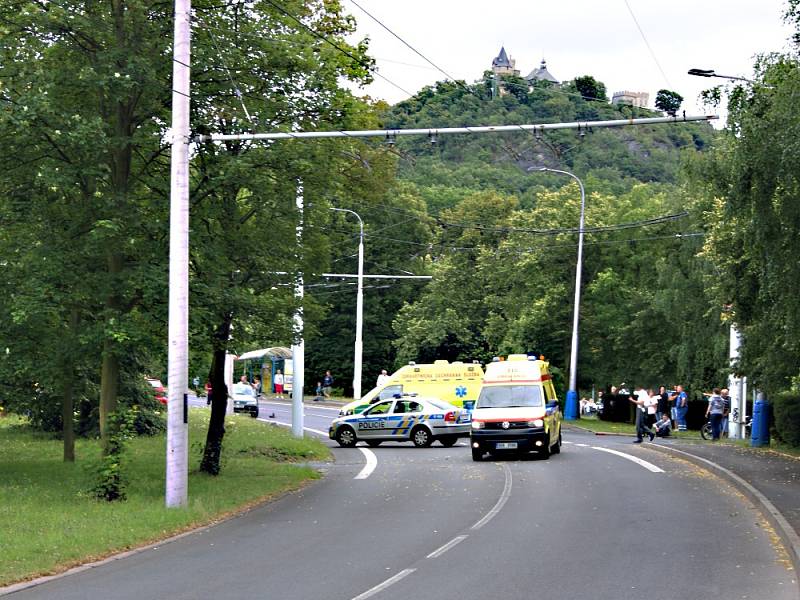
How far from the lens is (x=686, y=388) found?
58938 mm

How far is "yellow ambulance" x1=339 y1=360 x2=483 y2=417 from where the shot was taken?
45.2 metres

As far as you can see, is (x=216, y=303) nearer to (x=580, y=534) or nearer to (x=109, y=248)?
(x=109, y=248)

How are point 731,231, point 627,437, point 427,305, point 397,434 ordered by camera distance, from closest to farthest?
point 731,231, point 397,434, point 627,437, point 427,305

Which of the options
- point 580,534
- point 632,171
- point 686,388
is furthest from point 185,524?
point 632,171

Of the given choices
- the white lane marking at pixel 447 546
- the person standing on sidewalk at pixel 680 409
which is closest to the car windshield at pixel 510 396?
the white lane marking at pixel 447 546

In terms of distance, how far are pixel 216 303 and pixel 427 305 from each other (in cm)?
5704

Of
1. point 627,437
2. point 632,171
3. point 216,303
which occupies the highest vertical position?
point 632,171

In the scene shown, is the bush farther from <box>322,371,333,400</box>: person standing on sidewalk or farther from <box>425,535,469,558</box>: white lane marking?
<box>322,371,333,400</box>: person standing on sidewalk

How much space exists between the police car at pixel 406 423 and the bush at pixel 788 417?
944 centimetres

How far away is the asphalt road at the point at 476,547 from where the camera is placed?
12.0m

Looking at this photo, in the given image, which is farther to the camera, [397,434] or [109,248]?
[397,434]

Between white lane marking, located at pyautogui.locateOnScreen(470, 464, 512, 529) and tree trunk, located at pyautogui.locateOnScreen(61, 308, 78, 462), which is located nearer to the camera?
white lane marking, located at pyautogui.locateOnScreen(470, 464, 512, 529)

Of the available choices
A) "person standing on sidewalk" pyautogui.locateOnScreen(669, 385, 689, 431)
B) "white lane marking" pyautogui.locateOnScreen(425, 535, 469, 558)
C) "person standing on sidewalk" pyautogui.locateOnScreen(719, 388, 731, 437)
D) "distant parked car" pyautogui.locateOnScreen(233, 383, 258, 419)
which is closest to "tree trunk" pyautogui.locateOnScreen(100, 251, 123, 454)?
"white lane marking" pyautogui.locateOnScreen(425, 535, 469, 558)

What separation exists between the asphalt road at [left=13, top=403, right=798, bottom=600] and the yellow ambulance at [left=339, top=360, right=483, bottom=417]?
→ 19274 mm
